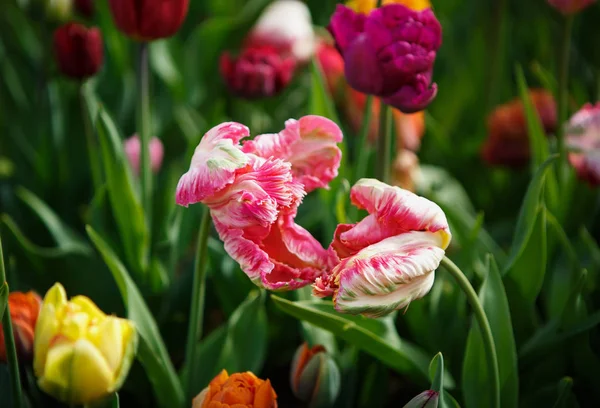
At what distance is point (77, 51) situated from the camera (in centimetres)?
110

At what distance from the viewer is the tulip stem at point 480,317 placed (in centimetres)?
63

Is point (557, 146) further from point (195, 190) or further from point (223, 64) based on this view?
point (195, 190)

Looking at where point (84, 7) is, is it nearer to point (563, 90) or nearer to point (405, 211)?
point (563, 90)

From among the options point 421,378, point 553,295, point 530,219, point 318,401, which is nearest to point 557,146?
point 553,295

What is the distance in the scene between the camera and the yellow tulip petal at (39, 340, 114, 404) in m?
0.70

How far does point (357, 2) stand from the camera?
142 cm

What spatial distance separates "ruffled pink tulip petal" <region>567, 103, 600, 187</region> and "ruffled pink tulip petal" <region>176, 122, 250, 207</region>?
0.61 meters

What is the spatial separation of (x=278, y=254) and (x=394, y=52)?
271mm

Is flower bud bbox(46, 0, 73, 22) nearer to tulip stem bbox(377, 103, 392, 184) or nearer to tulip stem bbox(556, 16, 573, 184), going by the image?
tulip stem bbox(377, 103, 392, 184)

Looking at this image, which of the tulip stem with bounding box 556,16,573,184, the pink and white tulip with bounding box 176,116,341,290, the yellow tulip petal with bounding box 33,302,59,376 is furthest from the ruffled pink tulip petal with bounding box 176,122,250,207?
the tulip stem with bounding box 556,16,573,184

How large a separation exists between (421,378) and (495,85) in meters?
0.81

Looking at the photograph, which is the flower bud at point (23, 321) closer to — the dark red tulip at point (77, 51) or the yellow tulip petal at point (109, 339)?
the yellow tulip petal at point (109, 339)

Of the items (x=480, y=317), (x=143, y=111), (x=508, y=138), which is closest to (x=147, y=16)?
(x=143, y=111)

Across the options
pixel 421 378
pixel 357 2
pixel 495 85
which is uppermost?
pixel 357 2
